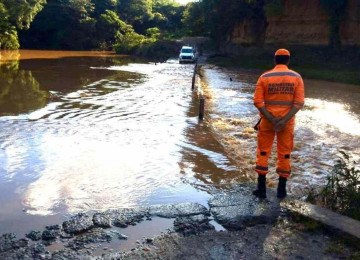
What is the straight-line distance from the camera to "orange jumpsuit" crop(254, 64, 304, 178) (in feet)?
17.9

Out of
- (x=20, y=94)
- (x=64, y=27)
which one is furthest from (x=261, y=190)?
(x=64, y=27)

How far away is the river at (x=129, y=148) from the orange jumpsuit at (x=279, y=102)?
113 centimetres

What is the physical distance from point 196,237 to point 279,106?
207 centimetres

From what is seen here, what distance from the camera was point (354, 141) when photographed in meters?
10.5

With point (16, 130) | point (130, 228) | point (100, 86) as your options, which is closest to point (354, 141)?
point (130, 228)

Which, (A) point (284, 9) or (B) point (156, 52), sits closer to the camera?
(A) point (284, 9)

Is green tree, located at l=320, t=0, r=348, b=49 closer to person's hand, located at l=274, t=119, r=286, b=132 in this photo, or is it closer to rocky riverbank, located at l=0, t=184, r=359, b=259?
person's hand, located at l=274, t=119, r=286, b=132

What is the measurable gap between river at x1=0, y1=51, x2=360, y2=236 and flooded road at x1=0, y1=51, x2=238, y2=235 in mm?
18

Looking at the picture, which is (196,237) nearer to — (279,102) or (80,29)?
(279,102)

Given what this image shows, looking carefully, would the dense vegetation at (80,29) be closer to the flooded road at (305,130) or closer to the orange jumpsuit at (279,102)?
the flooded road at (305,130)

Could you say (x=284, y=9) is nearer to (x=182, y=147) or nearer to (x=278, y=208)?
(x=182, y=147)

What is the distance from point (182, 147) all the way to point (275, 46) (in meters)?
30.5

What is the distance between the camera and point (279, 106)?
18.1ft

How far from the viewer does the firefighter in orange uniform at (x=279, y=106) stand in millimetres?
5449
